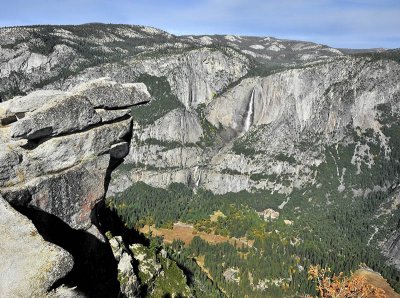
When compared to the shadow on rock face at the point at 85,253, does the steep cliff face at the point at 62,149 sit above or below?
above

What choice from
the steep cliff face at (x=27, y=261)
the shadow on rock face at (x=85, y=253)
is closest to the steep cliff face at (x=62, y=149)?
the shadow on rock face at (x=85, y=253)

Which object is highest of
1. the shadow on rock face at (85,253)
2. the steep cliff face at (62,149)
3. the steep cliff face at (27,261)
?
the steep cliff face at (62,149)

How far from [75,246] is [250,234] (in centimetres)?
11557

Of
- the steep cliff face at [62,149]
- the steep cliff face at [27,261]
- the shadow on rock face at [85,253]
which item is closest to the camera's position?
the steep cliff face at [27,261]

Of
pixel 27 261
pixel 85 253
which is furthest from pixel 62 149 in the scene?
pixel 27 261

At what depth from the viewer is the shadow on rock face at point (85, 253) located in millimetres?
42719

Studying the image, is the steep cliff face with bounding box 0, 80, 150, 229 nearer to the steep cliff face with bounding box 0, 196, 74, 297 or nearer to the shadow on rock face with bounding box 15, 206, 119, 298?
the shadow on rock face with bounding box 15, 206, 119, 298

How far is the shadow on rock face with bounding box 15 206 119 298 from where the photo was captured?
42.7 meters

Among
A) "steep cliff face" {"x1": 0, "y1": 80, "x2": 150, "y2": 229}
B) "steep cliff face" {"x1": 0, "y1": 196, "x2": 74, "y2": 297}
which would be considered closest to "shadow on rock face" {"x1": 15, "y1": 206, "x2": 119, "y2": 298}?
"steep cliff face" {"x1": 0, "y1": 80, "x2": 150, "y2": 229}

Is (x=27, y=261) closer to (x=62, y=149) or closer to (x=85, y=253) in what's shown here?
(x=62, y=149)

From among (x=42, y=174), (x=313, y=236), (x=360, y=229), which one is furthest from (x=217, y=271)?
(x=42, y=174)

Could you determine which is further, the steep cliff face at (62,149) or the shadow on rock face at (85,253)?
the shadow on rock face at (85,253)

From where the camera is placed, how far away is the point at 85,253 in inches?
1962

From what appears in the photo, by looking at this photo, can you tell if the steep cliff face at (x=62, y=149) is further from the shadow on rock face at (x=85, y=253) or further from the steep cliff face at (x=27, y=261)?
the steep cliff face at (x=27, y=261)
